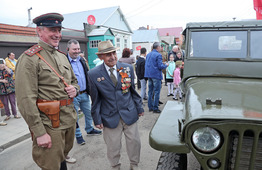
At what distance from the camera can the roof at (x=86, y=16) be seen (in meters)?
18.9

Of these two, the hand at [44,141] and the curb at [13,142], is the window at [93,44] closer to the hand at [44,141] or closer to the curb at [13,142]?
the curb at [13,142]

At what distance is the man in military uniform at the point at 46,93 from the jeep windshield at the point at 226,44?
192cm

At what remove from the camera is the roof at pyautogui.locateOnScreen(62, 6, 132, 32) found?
62.0 ft

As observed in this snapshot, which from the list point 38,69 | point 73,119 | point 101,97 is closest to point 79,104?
point 101,97

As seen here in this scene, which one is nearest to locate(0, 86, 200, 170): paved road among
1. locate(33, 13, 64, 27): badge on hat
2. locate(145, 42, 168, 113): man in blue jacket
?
locate(145, 42, 168, 113): man in blue jacket

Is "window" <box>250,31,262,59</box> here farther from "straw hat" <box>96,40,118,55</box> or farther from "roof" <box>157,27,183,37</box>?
"roof" <box>157,27,183,37</box>

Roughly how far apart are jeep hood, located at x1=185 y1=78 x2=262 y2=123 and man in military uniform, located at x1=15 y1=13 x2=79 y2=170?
125 cm

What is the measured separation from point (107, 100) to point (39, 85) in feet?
2.94

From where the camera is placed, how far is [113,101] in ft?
8.46

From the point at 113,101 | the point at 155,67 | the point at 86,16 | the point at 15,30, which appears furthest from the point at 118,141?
the point at 86,16

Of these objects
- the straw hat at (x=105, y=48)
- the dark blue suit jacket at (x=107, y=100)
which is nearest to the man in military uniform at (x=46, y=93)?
Answer: the dark blue suit jacket at (x=107, y=100)

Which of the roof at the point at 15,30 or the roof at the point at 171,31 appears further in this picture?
the roof at the point at 171,31

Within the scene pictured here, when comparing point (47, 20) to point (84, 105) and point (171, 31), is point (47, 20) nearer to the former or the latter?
point (84, 105)

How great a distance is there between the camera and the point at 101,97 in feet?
8.69
